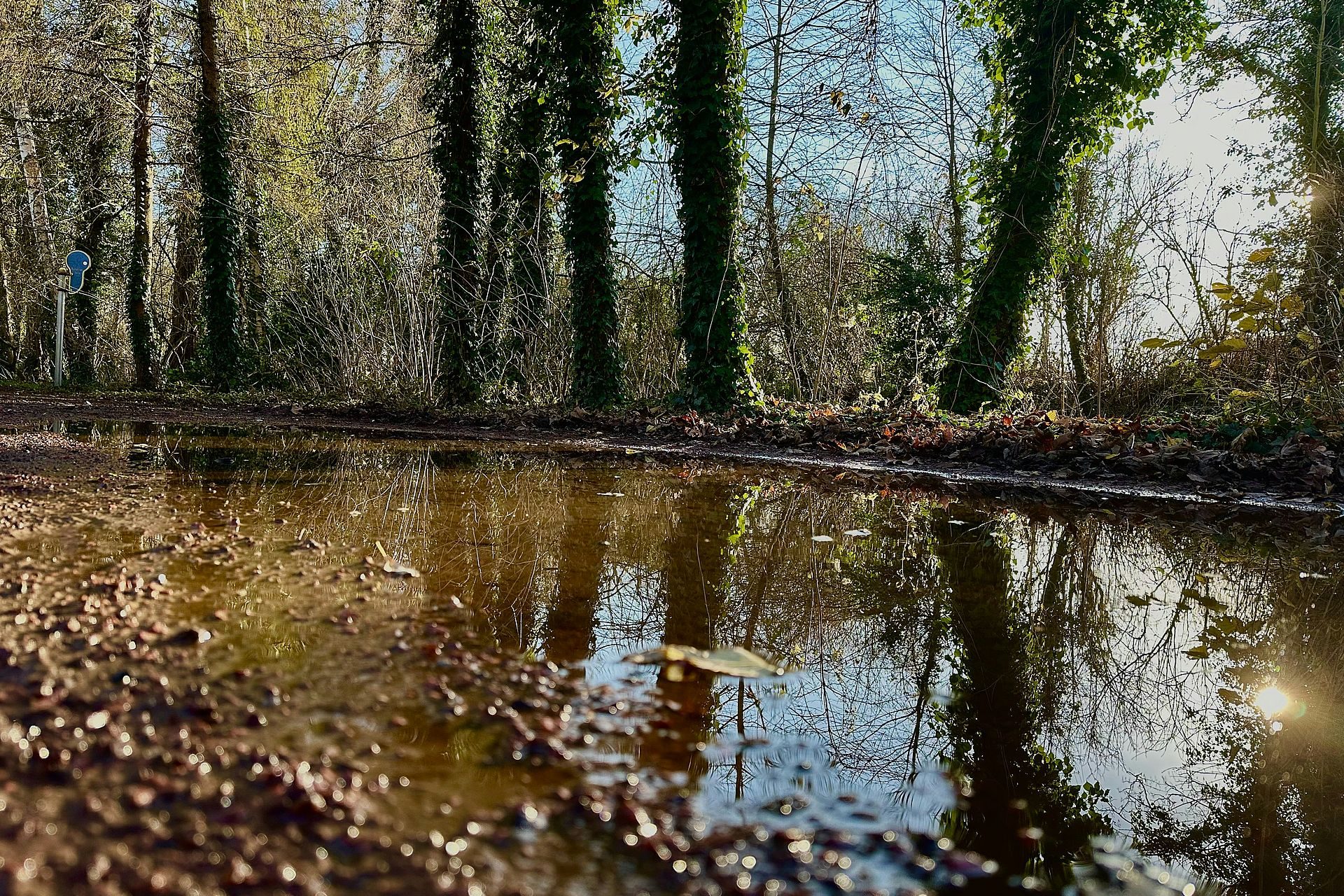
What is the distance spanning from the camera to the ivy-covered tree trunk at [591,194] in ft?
31.3

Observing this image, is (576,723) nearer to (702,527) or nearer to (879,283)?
Result: (702,527)

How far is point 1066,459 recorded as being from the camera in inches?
226

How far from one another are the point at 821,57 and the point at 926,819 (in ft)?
31.9

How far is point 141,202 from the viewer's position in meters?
15.6

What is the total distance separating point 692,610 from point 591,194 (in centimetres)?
792

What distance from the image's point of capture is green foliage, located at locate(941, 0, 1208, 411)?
8266mm

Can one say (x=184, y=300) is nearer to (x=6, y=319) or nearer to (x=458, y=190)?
(x=6, y=319)

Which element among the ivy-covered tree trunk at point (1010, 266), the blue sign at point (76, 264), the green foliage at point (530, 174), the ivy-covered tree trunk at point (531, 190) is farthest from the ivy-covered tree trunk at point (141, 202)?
the ivy-covered tree trunk at point (1010, 266)

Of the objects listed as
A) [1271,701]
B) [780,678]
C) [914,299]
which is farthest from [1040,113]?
[780,678]

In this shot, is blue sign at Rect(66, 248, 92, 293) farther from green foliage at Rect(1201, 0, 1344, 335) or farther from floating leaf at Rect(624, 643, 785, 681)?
green foliage at Rect(1201, 0, 1344, 335)

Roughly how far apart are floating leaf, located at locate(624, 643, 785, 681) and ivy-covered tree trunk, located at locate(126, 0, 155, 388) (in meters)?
17.2

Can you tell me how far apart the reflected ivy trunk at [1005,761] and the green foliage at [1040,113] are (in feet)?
21.9

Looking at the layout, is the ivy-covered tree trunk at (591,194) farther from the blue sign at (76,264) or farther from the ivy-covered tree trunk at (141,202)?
the blue sign at (76,264)

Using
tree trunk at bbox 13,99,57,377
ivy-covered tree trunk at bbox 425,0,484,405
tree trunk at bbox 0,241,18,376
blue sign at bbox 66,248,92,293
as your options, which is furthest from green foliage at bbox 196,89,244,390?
tree trunk at bbox 0,241,18,376
